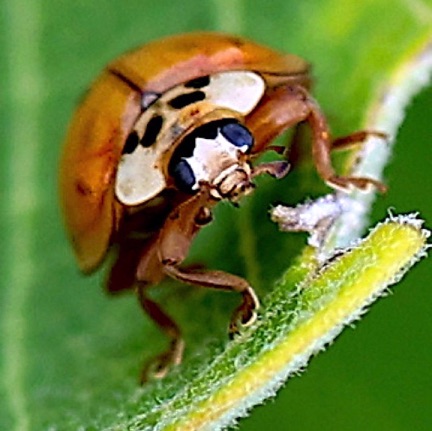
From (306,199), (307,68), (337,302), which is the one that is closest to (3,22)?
(307,68)

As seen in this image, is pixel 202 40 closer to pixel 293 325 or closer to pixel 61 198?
pixel 61 198

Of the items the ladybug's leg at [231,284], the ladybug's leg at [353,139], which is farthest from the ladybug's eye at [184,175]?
the ladybug's leg at [353,139]

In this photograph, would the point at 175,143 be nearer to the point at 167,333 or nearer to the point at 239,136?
the point at 239,136

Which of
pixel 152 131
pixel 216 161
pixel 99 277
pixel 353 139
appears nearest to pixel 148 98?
pixel 152 131

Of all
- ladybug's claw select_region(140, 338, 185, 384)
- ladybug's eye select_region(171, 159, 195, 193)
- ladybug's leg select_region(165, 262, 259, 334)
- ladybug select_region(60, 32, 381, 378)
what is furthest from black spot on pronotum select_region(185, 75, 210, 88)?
ladybug's claw select_region(140, 338, 185, 384)

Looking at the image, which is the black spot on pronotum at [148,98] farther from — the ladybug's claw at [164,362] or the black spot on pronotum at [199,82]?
the ladybug's claw at [164,362]
